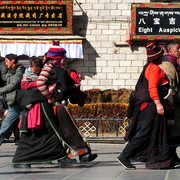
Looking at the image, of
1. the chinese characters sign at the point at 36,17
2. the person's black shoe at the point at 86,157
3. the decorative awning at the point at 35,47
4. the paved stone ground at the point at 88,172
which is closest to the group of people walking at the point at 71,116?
the person's black shoe at the point at 86,157

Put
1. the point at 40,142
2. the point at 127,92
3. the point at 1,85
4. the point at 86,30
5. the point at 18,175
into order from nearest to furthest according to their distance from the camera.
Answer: the point at 18,175, the point at 40,142, the point at 1,85, the point at 127,92, the point at 86,30

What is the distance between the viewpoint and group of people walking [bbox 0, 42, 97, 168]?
1027cm

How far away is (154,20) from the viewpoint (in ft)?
88.2

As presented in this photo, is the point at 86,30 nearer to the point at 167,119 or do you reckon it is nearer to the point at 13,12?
the point at 13,12

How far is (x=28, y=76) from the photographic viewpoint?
1070 centimetres

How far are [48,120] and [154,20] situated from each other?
17076 millimetres

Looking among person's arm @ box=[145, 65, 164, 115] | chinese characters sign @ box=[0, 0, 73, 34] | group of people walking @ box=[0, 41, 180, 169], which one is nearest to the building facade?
chinese characters sign @ box=[0, 0, 73, 34]

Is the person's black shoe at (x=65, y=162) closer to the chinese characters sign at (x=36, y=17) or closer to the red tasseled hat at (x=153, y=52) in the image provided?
the red tasseled hat at (x=153, y=52)

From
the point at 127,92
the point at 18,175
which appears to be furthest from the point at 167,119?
the point at 127,92

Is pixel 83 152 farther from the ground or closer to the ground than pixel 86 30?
closer to the ground

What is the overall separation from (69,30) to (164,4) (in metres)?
3.42

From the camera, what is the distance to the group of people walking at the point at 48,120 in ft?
33.7

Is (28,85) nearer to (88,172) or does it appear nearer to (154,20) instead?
(88,172)

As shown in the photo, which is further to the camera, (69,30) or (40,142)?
(69,30)
